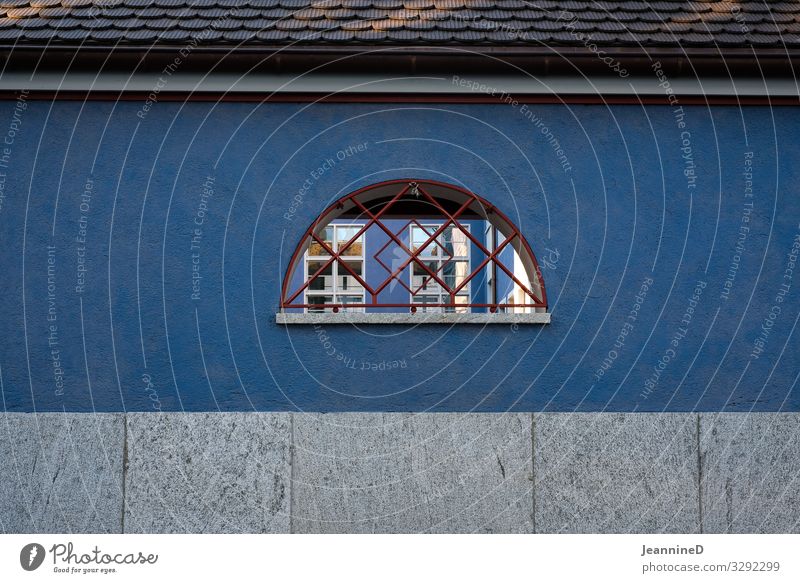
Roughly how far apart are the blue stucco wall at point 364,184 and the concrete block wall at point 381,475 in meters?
0.27

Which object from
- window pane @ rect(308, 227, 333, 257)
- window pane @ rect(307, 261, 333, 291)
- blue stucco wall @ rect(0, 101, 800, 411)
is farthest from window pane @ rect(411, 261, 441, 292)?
blue stucco wall @ rect(0, 101, 800, 411)

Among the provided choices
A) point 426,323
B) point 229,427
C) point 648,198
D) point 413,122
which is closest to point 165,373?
point 229,427

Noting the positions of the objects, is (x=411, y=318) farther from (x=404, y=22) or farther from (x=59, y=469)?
(x=59, y=469)

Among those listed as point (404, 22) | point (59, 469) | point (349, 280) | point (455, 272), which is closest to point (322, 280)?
point (349, 280)

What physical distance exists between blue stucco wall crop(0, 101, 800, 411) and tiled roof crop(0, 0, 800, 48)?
0.48 metres

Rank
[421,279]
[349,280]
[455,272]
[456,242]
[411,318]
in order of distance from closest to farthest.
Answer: [411,318] → [456,242] → [421,279] → [455,272] → [349,280]

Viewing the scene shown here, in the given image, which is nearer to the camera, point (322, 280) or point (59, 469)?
point (59, 469)

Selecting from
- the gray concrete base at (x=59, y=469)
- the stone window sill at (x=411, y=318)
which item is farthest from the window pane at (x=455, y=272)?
the gray concrete base at (x=59, y=469)

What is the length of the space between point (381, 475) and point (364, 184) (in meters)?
2.01

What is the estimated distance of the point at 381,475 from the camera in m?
6.17

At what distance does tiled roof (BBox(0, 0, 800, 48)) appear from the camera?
6.64m

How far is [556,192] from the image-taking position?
22.2ft

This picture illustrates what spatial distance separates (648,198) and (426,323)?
70.9 inches

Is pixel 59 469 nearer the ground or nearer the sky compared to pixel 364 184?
nearer the ground
